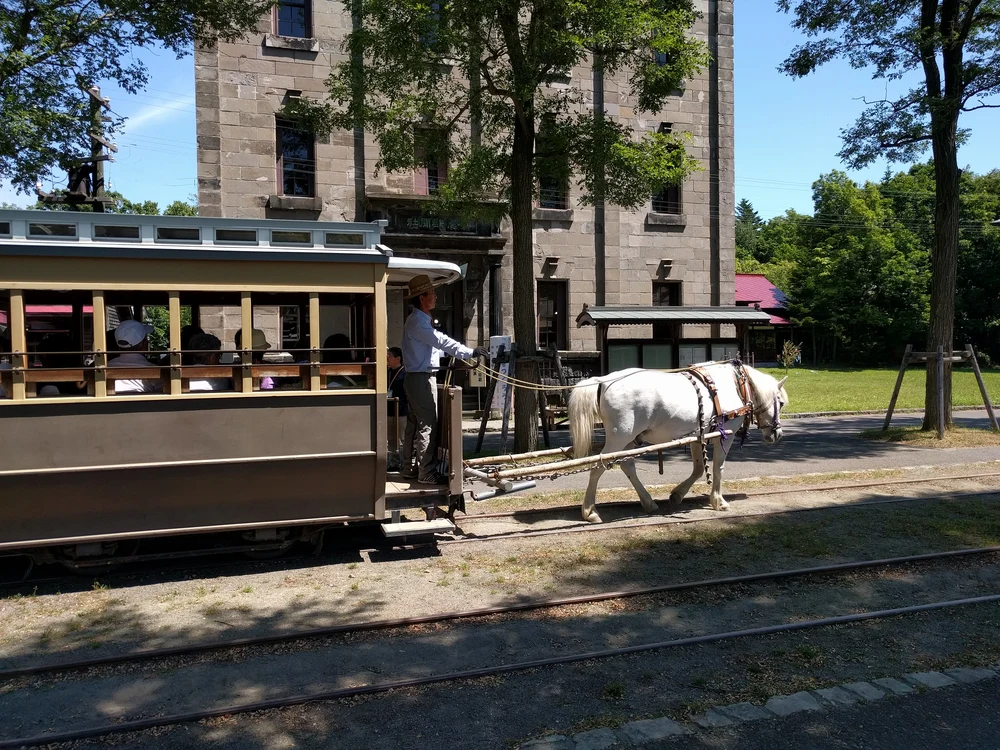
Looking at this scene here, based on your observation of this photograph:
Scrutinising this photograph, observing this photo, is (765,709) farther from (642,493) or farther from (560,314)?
(560,314)

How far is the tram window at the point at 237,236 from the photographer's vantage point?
21.4 feet

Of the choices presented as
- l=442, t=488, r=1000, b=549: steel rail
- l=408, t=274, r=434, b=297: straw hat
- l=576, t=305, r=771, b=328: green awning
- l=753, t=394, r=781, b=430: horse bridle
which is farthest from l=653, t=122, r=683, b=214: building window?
l=408, t=274, r=434, b=297: straw hat

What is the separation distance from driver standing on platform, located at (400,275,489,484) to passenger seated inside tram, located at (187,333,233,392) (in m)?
1.74

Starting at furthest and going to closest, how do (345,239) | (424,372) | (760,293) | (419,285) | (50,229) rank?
(760,293), (419,285), (424,372), (345,239), (50,229)

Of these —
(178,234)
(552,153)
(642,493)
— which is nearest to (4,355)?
(178,234)

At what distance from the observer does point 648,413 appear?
8680 mm

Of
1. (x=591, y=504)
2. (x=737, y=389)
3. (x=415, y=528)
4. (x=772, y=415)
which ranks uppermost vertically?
(x=737, y=389)

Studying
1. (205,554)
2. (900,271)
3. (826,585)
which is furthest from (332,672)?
(900,271)

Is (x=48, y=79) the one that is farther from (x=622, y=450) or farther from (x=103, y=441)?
(x=622, y=450)

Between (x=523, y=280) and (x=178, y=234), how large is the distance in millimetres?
6942

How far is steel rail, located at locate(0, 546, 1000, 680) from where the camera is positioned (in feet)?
16.3

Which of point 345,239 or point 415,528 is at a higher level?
point 345,239

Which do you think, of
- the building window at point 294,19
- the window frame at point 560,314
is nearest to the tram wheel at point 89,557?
the window frame at point 560,314

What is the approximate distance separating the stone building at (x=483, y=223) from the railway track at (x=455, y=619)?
35.0 ft
